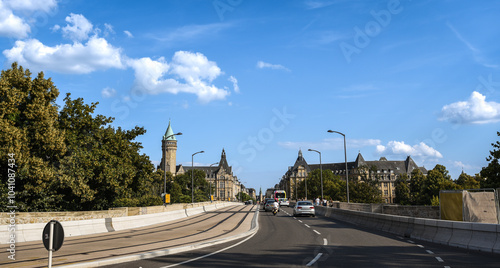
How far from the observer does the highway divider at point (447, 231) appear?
489 inches

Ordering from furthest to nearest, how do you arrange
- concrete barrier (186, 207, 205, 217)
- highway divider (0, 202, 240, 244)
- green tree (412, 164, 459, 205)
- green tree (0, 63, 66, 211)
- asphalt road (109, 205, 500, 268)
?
green tree (412, 164, 459, 205) → concrete barrier (186, 207, 205, 217) → green tree (0, 63, 66, 211) → highway divider (0, 202, 240, 244) → asphalt road (109, 205, 500, 268)

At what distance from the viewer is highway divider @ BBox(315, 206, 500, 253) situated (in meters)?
12.4

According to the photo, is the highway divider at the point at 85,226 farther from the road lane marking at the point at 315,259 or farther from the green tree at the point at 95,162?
the road lane marking at the point at 315,259

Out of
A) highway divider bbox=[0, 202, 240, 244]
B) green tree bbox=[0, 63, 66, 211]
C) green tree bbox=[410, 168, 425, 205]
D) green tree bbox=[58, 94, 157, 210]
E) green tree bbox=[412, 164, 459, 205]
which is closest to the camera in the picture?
highway divider bbox=[0, 202, 240, 244]

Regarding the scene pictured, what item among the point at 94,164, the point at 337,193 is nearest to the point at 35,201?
the point at 94,164

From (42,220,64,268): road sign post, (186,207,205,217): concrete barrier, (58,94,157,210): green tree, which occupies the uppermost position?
(58,94,157,210): green tree

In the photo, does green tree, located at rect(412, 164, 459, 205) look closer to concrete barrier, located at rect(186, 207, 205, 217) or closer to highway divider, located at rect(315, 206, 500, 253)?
concrete barrier, located at rect(186, 207, 205, 217)

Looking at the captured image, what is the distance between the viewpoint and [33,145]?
27703 mm

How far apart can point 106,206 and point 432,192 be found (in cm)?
8648

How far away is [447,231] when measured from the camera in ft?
49.2

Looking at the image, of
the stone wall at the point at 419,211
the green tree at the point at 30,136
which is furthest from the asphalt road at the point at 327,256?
the green tree at the point at 30,136

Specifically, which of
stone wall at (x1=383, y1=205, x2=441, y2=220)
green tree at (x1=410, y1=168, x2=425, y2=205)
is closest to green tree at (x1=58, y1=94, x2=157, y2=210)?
stone wall at (x1=383, y1=205, x2=441, y2=220)

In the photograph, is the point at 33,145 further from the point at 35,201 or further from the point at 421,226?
the point at 421,226

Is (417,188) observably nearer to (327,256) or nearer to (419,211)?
(419,211)
